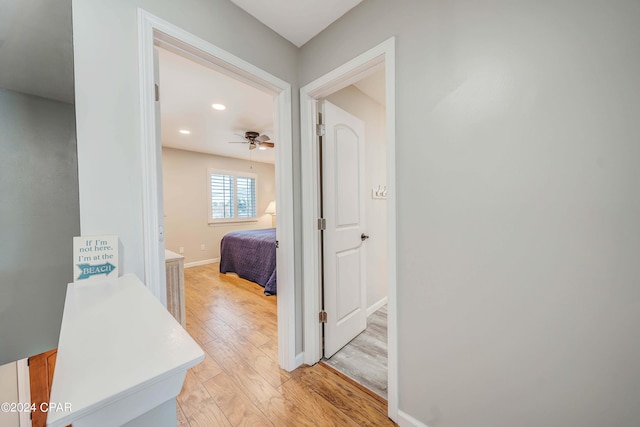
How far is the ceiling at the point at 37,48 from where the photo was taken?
23.2 inches

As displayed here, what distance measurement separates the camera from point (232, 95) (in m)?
2.52

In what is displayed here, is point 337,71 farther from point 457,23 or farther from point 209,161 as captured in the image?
point 209,161

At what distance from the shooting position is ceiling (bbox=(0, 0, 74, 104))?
588 millimetres

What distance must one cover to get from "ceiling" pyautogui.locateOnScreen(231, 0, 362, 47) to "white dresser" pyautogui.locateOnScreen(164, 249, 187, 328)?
177 cm

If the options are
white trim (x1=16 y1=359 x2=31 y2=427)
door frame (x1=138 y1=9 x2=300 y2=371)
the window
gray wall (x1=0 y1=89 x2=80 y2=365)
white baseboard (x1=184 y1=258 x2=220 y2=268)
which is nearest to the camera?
white trim (x1=16 y1=359 x2=31 y2=427)

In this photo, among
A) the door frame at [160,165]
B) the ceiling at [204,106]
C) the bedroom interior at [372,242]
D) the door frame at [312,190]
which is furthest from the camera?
the ceiling at [204,106]

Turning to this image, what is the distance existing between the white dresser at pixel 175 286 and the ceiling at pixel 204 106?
1449 mm

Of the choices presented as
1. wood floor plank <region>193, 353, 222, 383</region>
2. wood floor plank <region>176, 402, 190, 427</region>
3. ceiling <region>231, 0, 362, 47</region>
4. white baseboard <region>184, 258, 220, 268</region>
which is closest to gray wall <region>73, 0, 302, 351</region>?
ceiling <region>231, 0, 362, 47</region>

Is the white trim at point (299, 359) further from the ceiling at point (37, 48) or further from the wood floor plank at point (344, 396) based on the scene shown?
the ceiling at point (37, 48)

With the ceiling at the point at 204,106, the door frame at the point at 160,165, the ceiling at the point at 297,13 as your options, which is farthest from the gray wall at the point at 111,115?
the ceiling at the point at 204,106

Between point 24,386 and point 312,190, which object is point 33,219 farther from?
point 312,190

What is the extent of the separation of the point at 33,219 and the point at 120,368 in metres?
0.63

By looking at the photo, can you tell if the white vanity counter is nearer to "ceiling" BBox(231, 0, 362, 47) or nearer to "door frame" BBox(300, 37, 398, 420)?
"door frame" BBox(300, 37, 398, 420)

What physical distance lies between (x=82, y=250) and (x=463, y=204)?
1.52m
